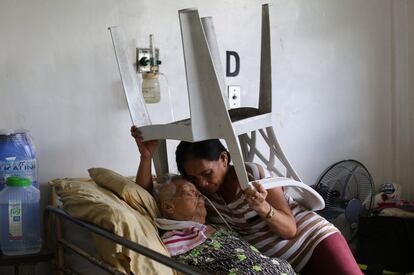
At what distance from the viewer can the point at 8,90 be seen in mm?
2201

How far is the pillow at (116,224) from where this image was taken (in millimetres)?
1535

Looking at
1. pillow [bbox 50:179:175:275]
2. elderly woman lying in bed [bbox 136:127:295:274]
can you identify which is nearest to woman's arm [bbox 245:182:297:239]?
elderly woman lying in bed [bbox 136:127:295:274]

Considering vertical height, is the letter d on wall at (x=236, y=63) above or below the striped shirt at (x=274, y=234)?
above

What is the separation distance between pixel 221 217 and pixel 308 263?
354 millimetres

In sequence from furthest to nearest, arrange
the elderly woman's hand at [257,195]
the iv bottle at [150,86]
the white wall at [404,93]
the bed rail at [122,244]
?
1. the white wall at [404,93]
2. the iv bottle at [150,86]
3. the elderly woman's hand at [257,195]
4. the bed rail at [122,244]

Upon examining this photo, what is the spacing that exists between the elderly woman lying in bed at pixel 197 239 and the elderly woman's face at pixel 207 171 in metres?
0.04

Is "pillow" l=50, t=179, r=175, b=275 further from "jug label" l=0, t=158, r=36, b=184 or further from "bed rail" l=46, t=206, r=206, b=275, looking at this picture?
"jug label" l=0, t=158, r=36, b=184

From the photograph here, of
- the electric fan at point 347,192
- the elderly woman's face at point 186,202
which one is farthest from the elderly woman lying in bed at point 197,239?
the electric fan at point 347,192

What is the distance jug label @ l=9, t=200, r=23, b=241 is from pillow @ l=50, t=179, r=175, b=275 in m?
0.29

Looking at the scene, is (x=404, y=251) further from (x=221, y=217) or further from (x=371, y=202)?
(x=221, y=217)

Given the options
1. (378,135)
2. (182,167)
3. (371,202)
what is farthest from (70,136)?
(378,135)

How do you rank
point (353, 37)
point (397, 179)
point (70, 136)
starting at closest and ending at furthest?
point (70, 136) < point (353, 37) < point (397, 179)

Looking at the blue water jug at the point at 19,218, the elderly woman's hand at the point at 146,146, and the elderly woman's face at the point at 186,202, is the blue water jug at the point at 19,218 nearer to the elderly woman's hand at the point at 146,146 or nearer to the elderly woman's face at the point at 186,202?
the elderly woman's hand at the point at 146,146

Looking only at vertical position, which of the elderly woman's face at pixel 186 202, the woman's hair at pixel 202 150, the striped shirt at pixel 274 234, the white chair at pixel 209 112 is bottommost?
the striped shirt at pixel 274 234
